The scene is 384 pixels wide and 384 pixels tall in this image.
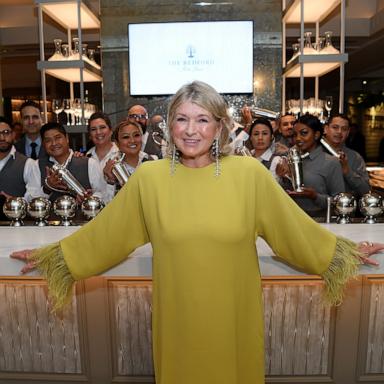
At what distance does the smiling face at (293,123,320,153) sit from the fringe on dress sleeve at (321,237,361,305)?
4.68ft

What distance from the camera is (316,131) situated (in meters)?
2.89

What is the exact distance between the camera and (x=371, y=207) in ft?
7.06

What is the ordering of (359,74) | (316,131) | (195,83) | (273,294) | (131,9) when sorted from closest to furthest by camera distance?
(195,83) < (273,294) < (316,131) < (131,9) < (359,74)

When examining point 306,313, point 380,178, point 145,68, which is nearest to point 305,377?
point 306,313

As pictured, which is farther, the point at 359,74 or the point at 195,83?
the point at 359,74

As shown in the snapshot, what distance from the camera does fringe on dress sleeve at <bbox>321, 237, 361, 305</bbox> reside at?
150 cm

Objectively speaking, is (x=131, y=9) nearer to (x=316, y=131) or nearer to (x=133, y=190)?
(x=316, y=131)

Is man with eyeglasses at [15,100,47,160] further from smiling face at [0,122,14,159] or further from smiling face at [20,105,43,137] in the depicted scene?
smiling face at [0,122,14,159]

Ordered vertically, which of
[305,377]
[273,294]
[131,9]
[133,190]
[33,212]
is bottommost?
[305,377]

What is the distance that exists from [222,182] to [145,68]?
4.03 metres

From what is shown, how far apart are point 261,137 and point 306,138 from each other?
0.30 meters

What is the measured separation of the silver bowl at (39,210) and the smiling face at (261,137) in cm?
139

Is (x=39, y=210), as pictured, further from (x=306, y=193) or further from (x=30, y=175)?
(x=306, y=193)

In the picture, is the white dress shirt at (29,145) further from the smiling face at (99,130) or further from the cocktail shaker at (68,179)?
the cocktail shaker at (68,179)
